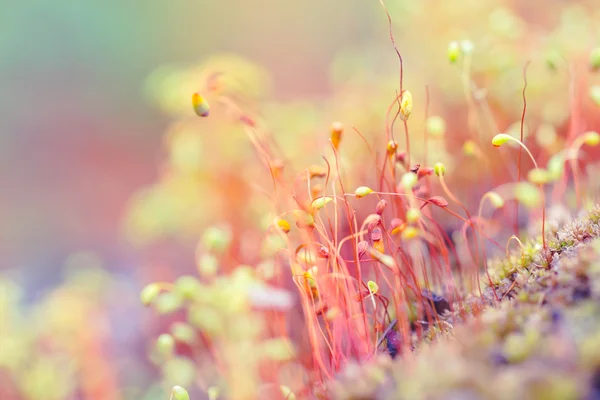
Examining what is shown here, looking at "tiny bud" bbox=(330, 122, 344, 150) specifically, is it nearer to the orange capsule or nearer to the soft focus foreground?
the soft focus foreground

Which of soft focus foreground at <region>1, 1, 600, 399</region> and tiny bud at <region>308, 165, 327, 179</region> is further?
tiny bud at <region>308, 165, 327, 179</region>

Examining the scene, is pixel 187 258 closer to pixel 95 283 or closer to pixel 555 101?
pixel 95 283

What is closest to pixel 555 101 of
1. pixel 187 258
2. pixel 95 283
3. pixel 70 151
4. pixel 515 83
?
pixel 515 83

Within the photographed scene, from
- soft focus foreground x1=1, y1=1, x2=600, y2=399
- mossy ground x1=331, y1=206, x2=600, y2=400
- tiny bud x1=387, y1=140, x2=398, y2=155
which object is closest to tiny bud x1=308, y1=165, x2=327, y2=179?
soft focus foreground x1=1, y1=1, x2=600, y2=399

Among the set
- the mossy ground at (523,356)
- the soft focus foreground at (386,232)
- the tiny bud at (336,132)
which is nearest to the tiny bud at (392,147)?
the soft focus foreground at (386,232)

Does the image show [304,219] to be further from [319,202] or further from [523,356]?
[523,356]

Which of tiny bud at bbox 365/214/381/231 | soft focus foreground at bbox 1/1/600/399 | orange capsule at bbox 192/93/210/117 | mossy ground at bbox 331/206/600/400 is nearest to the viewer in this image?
mossy ground at bbox 331/206/600/400

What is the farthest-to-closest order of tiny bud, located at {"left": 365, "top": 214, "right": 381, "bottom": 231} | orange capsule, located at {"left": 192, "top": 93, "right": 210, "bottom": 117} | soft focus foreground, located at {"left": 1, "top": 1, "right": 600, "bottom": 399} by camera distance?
orange capsule, located at {"left": 192, "top": 93, "right": 210, "bottom": 117} → tiny bud, located at {"left": 365, "top": 214, "right": 381, "bottom": 231} → soft focus foreground, located at {"left": 1, "top": 1, "right": 600, "bottom": 399}

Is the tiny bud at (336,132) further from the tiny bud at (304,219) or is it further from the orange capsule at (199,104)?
the orange capsule at (199,104)

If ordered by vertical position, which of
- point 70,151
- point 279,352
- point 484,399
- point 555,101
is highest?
point 70,151
